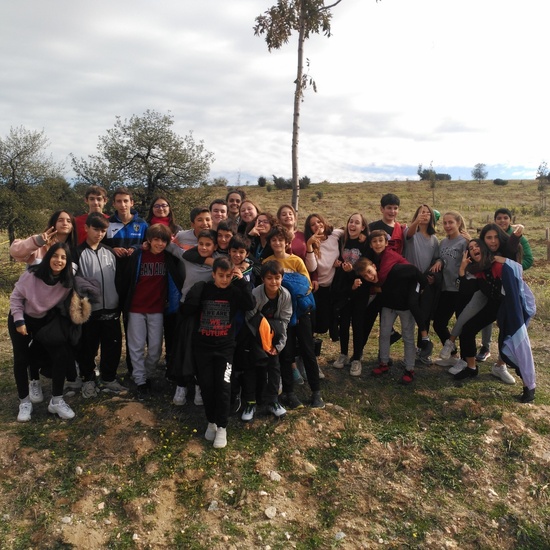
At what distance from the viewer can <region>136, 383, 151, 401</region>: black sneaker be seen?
4766 mm

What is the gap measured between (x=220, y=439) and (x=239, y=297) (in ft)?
4.51

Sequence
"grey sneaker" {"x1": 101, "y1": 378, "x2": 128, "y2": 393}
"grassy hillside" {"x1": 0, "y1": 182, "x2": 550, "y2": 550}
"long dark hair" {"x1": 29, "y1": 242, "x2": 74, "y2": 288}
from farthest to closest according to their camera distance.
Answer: "grey sneaker" {"x1": 101, "y1": 378, "x2": 128, "y2": 393}, "long dark hair" {"x1": 29, "y1": 242, "x2": 74, "y2": 288}, "grassy hillside" {"x1": 0, "y1": 182, "x2": 550, "y2": 550}

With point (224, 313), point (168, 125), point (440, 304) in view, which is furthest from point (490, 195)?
point (224, 313)

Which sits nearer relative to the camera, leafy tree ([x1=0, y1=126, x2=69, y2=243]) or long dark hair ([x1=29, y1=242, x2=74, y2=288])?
long dark hair ([x1=29, y1=242, x2=74, y2=288])

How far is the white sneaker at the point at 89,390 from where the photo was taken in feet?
15.7

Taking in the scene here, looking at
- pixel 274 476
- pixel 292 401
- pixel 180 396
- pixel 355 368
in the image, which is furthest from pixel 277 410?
pixel 355 368

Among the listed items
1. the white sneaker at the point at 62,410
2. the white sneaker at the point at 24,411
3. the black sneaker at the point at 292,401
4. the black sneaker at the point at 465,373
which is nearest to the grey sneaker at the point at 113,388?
the white sneaker at the point at 62,410

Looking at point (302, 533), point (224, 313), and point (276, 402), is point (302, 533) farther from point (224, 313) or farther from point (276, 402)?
point (224, 313)

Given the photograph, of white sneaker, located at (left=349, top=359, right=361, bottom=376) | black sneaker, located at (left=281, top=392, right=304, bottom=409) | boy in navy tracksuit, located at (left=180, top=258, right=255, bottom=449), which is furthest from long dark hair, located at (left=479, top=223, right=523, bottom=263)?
boy in navy tracksuit, located at (left=180, top=258, right=255, bottom=449)

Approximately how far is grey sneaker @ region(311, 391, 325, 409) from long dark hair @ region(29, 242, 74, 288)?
9.40 ft

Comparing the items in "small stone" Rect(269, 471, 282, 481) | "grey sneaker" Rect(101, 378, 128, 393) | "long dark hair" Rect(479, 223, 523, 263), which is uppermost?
"long dark hair" Rect(479, 223, 523, 263)

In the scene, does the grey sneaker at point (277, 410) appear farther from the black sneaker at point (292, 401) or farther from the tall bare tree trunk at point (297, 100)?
the tall bare tree trunk at point (297, 100)

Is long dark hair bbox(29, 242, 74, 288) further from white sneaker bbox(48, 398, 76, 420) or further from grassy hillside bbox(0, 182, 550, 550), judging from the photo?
grassy hillside bbox(0, 182, 550, 550)

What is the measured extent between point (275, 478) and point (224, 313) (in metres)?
1.57
